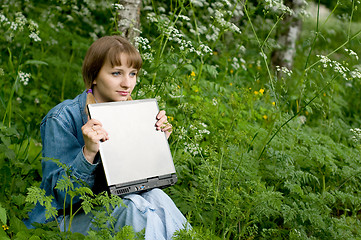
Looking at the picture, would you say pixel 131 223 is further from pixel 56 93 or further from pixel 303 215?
pixel 56 93

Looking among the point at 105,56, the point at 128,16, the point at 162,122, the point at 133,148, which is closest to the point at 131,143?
the point at 133,148

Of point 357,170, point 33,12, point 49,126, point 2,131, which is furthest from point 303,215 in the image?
point 33,12

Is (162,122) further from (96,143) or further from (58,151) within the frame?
(58,151)

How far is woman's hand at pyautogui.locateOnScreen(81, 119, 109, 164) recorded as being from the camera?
183cm

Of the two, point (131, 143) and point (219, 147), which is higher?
point (131, 143)

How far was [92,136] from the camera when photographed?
1.83 m

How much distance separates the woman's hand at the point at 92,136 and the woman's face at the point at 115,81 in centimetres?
32

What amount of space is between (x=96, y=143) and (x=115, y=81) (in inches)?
16.3

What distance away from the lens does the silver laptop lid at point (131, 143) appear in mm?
1928

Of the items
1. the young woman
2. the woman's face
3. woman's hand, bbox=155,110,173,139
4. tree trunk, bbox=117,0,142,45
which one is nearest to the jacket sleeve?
the young woman

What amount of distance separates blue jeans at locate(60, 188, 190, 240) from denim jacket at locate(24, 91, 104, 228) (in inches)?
5.2

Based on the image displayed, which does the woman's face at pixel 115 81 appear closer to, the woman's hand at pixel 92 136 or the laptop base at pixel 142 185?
the woman's hand at pixel 92 136

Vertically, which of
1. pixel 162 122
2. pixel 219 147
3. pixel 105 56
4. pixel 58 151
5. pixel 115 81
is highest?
pixel 105 56

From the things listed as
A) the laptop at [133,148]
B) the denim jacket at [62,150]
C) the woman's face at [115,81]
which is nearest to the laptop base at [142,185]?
the laptop at [133,148]
